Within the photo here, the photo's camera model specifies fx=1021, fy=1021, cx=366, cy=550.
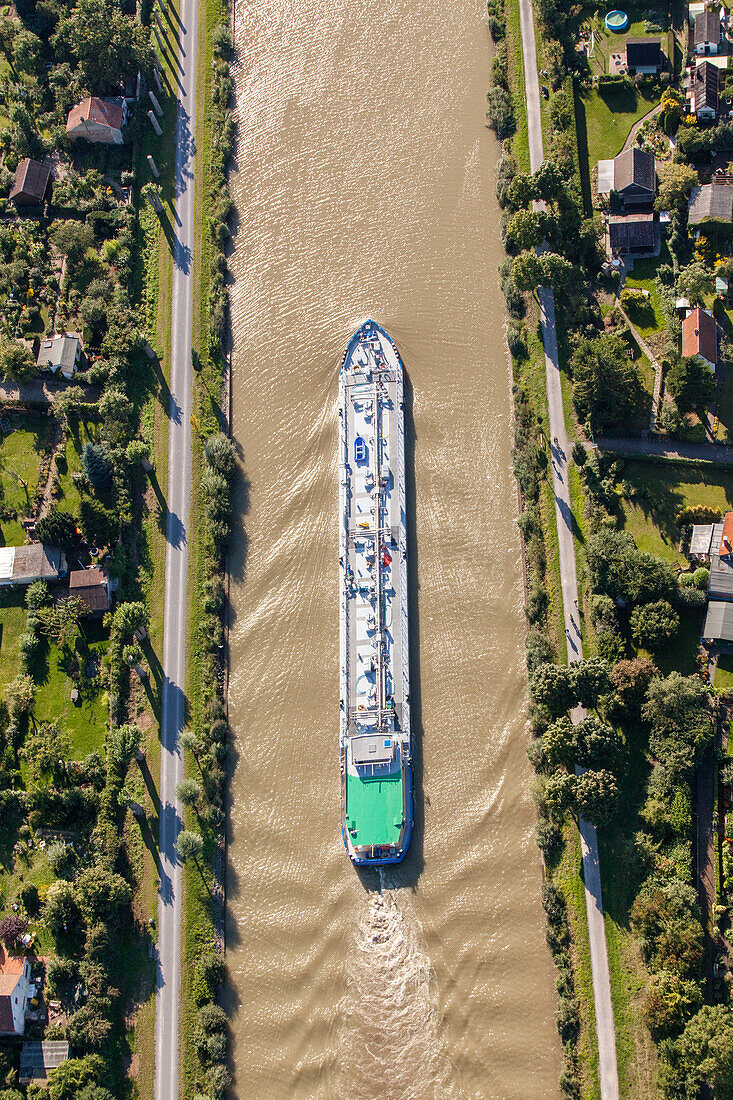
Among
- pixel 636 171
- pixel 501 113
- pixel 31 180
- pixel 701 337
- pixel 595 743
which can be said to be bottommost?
pixel 595 743

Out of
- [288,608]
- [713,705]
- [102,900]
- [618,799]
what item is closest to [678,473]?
[713,705]

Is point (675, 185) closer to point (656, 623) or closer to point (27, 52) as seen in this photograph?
point (656, 623)

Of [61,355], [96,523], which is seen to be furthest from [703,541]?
[61,355]

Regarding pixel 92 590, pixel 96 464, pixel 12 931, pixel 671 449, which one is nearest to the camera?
A: pixel 12 931

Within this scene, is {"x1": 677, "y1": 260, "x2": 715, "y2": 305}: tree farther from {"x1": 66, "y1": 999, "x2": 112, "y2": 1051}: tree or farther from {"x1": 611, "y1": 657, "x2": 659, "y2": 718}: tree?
{"x1": 66, "y1": 999, "x2": 112, "y2": 1051}: tree

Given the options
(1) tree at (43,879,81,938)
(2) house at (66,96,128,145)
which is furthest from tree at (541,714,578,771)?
(2) house at (66,96,128,145)

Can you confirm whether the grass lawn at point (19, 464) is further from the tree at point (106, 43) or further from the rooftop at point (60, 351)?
the tree at point (106, 43)
